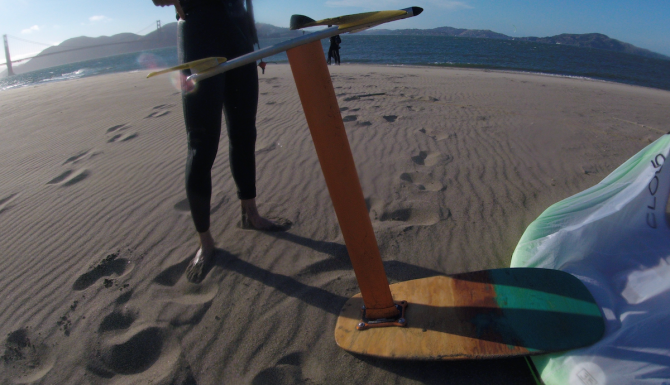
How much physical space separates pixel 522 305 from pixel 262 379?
1166 mm

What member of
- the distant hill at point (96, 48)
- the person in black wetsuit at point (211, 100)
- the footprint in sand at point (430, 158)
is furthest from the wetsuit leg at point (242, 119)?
the distant hill at point (96, 48)

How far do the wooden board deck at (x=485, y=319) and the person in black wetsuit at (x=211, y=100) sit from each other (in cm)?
106


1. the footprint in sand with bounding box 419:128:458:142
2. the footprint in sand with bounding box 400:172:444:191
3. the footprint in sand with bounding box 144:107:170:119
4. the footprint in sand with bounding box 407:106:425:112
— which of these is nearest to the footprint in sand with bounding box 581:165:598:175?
the footprint in sand with bounding box 419:128:458:142

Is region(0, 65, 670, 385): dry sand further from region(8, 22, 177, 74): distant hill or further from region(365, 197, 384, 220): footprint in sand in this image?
region(8, 22, 177, 74): distant hill

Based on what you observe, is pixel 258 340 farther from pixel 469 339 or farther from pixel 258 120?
pixel 258 120

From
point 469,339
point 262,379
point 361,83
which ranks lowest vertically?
point 262,379

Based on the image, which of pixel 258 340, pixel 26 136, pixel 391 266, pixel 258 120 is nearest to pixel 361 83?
pixel 258 120

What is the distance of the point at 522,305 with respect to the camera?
5.18 ft

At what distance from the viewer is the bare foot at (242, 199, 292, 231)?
102 inches

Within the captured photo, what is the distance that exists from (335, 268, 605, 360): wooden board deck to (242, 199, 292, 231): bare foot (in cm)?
100

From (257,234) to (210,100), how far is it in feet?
3.39

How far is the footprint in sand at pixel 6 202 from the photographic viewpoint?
3.29 metres

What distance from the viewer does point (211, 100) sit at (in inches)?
76.7

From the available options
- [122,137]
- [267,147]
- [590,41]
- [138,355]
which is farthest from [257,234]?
[590,41]
